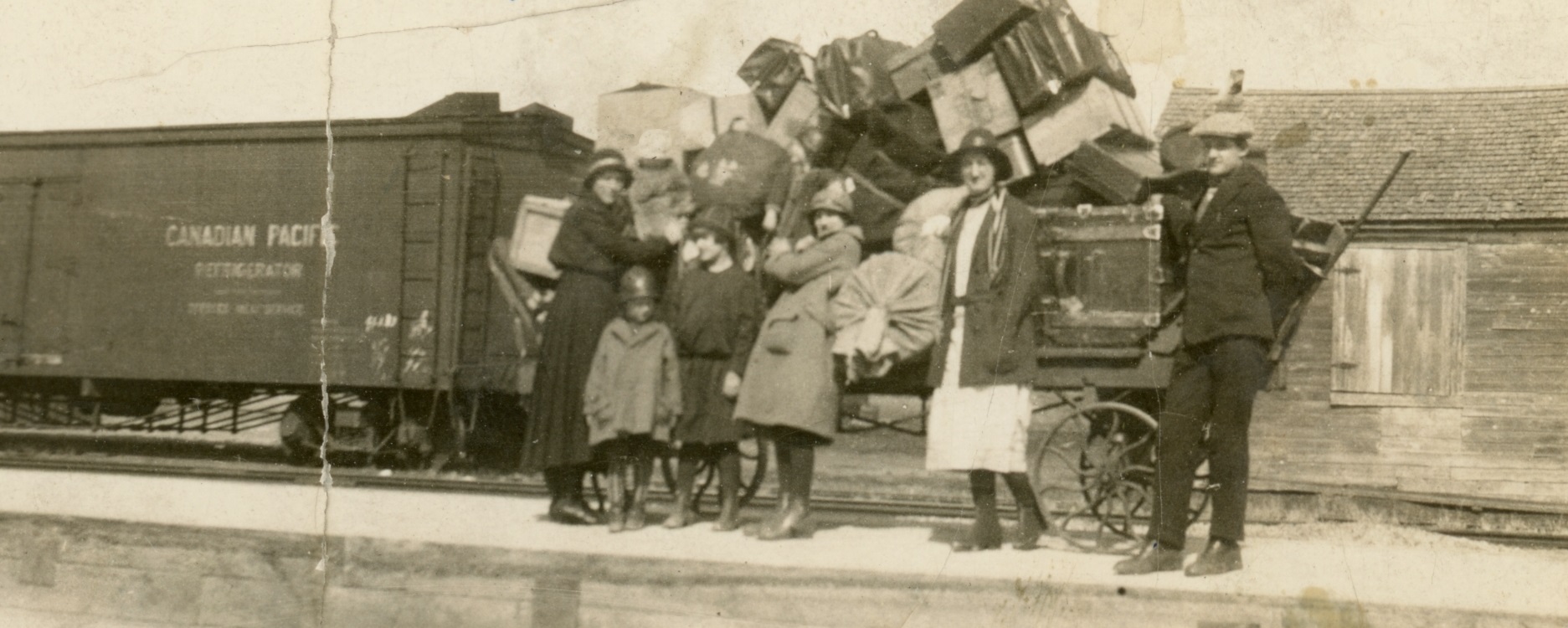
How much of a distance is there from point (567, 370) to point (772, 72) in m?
2.05

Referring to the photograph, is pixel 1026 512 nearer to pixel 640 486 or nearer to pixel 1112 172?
pixel 1112 172

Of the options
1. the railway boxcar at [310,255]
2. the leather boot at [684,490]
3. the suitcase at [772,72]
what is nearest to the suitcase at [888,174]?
the suitcase at [772,72]

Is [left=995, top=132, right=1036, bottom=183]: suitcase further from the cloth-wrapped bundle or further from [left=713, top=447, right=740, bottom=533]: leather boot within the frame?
[left=713, top=447, right=740, bottom=533]: leather boot

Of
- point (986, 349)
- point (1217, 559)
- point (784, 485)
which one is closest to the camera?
point (1217, 559)

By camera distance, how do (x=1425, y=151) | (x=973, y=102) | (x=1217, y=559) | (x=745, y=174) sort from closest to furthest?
(x=1217, y=559)
(x=973, y=102)
(x=745, y=174)
(x=1425, y=151)

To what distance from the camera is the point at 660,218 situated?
24.6ft

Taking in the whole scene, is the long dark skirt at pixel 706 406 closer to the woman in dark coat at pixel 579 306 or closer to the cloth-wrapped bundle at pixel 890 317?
the woman in dark coat at pixel 579 306

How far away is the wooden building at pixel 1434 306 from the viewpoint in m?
12.4

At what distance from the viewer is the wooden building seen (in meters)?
12.4

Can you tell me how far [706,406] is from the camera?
22.8 ft

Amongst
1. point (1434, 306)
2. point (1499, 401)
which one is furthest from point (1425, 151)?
point (1499, 401)

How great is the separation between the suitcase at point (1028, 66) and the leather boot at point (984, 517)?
1893 millimetres

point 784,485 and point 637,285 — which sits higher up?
point 637,285

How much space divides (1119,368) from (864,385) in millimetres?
1355
